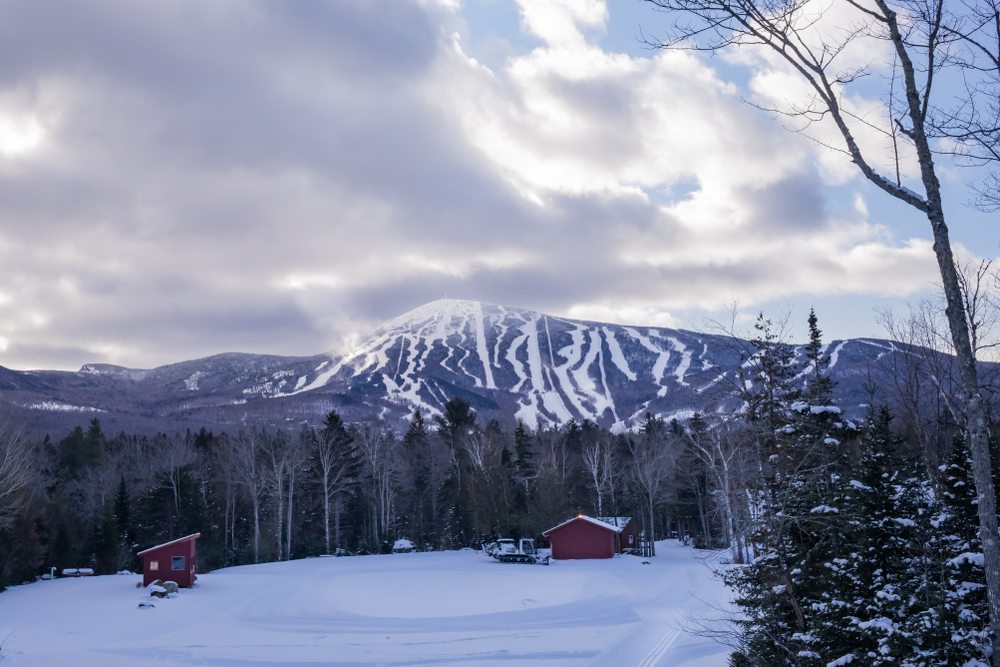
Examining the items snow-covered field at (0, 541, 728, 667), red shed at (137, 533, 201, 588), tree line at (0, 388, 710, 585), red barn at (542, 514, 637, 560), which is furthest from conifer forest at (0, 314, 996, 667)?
red shed at (137, 533, 201, 588)

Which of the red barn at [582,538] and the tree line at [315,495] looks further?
the red barn at [582,538]

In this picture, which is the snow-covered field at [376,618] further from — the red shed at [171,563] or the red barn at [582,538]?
the red barn at [582,538]

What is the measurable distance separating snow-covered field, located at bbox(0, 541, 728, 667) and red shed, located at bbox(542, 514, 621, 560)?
303 inches

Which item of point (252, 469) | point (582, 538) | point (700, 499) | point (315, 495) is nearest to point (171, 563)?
point (252, 469)

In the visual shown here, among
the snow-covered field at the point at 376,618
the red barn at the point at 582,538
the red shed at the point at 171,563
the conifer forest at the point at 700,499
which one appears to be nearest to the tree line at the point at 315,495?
the conifer forest at the point at 700,499

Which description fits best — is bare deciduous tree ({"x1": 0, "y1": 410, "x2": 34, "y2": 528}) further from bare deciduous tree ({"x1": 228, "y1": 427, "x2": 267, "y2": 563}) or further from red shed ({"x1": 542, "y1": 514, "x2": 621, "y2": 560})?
red shed ({"x1": 542, "y1": 514, "x2": 621, "y2": 560})

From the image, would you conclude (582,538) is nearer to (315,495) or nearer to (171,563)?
(315,495)

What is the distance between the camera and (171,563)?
117 feet

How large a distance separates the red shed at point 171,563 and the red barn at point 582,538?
2533cm

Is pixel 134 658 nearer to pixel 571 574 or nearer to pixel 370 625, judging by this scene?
pixel 370 625

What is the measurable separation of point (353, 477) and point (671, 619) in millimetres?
41130

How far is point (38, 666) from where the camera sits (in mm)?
19391

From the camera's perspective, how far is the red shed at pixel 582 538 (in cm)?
5109

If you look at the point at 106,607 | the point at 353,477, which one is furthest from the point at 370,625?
the point at 353,477
